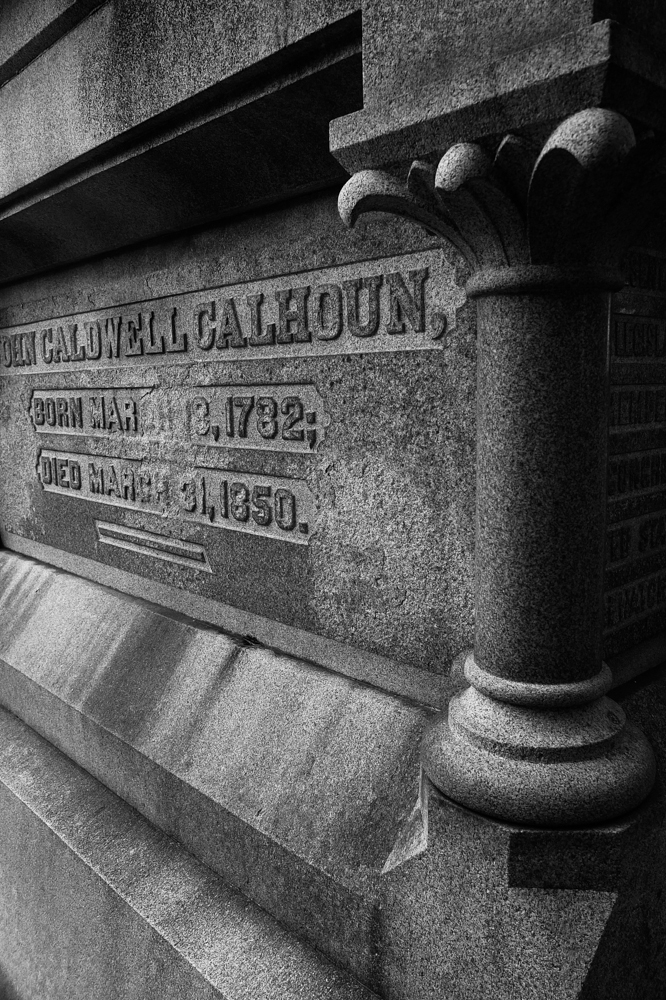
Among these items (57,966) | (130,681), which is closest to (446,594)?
(130,681)

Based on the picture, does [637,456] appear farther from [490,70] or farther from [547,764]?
[490,70]

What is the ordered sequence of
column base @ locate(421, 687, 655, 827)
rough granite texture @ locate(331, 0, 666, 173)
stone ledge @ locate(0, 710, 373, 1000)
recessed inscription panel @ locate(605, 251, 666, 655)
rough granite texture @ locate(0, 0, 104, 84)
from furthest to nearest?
rough granite texture @ locate(0, 0, 104, 84), stone ledge @ locate(0, 710, 373, 1000), recessed inscription panel @ locate(605, 251, 666, 655), column base @ locate(421, 687, 655, 827), rough granite texture @ locate(331, 0, 666, 173)

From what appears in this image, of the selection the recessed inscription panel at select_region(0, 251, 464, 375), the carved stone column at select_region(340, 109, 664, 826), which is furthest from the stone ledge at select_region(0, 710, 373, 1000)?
the recessed inscription panel at select_region(0, 251, 464, 375)

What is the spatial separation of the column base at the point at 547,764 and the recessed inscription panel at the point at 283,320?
111cm

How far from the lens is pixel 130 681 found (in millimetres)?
3189

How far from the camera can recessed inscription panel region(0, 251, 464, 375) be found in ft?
7.20

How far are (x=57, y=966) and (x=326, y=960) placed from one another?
1517 millimetres

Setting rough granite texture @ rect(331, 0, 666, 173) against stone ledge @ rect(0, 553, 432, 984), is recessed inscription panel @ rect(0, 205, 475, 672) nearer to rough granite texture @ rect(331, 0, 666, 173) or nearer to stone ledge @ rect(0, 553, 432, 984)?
stone ledge @ rect(0, 553, 432, 984)

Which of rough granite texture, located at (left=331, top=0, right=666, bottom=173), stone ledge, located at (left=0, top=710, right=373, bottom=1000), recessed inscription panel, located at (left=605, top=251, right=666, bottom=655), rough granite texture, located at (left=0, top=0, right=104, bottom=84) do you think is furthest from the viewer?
rough granite texture, located at (left=0, top=0, right=104, bottom=84)

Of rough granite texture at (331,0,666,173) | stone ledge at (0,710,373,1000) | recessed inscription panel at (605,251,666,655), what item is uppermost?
rough granite texture at (331,0,666,173)

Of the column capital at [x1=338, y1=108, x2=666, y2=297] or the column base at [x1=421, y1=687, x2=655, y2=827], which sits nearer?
the column capital at [x1=338, y1=108, x2=666, y2=297]

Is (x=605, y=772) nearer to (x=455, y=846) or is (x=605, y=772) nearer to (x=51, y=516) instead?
(x=455, y=846)

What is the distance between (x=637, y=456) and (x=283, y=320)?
52.1 inches

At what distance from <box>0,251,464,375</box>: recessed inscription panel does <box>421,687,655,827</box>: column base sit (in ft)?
3.63
